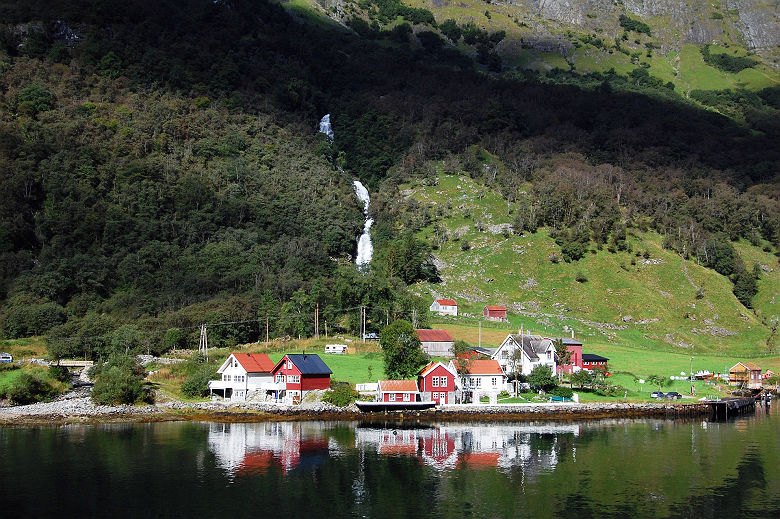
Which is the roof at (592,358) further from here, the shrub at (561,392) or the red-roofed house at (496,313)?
the red-roofed house at (496,313)

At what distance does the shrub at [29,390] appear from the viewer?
76688 mm

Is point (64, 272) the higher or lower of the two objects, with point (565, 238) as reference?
lower

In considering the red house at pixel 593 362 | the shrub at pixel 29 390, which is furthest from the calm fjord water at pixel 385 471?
the red house at pixel 593 362

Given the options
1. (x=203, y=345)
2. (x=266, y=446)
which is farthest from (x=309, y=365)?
(x=266, y=446)

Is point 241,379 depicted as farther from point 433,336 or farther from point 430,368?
point 433,336

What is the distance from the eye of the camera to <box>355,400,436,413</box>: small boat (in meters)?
74.0

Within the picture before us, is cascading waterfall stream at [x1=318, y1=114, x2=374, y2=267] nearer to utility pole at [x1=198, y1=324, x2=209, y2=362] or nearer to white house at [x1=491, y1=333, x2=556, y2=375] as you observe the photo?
utility pole at [x1=198, y1=324, x2=209, y2=362]

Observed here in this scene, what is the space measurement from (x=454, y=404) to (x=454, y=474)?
26.7 m

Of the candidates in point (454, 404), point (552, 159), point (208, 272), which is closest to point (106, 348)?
point (208, 272)

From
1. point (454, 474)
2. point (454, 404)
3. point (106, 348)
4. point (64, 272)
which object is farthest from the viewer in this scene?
point (64, 272)

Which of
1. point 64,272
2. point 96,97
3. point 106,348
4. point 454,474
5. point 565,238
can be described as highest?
point 96,97

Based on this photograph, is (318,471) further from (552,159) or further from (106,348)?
(552,159)

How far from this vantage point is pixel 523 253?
139625mm

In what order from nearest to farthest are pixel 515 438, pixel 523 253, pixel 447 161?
pixel 515 438 < pixel 523 253 < pixel 447 161
